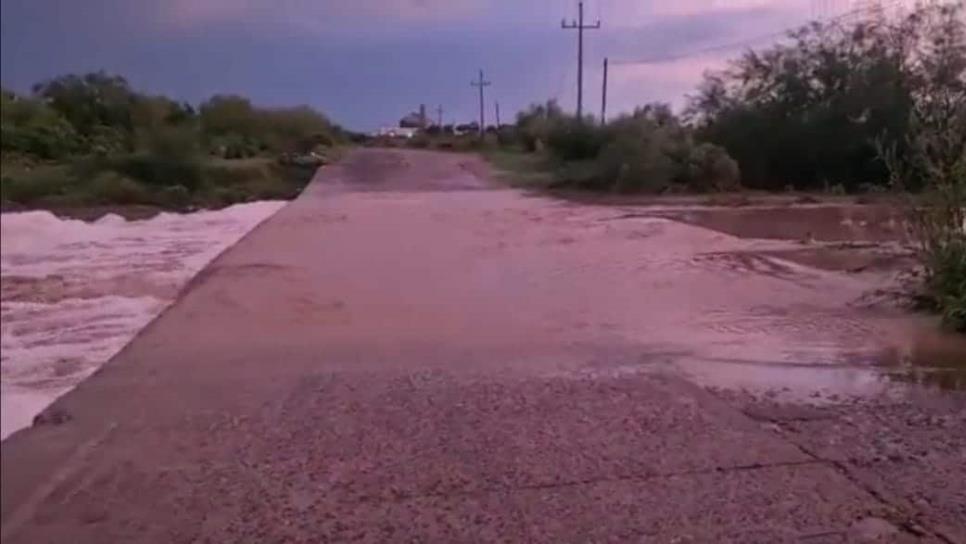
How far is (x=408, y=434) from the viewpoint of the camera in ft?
22.1

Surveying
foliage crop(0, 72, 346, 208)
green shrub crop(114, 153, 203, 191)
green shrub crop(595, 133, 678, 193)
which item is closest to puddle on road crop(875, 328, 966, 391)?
foliage crop(0, 72, 346, 208)

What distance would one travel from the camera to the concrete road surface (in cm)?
504

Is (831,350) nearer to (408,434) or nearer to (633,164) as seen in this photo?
(408,434)

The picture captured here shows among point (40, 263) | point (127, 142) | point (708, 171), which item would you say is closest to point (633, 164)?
point (708, 171)

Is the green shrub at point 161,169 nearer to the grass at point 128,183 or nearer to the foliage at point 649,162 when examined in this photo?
the grass at point 128,183

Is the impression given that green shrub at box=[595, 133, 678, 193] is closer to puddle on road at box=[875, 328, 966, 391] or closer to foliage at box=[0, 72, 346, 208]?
puddle on road at box=[875, 328, 966, 391]

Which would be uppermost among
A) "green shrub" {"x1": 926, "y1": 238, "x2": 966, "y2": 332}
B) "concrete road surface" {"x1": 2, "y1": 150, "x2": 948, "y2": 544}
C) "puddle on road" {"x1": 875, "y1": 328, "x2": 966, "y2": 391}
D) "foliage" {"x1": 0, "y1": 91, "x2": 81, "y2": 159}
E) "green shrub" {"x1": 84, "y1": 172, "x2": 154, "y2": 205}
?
"foliage" {"x1": 0, "y1": 91, "x2": 81, "y2": 159}

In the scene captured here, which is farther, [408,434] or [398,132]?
[408,434]

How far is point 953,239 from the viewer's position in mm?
11211

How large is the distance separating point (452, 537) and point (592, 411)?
2651mm

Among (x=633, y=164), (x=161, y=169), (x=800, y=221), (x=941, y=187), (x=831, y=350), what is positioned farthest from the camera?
(x=633, y=164)

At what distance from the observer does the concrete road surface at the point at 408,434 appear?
5035 mm

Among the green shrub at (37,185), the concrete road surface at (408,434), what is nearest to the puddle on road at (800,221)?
the concrete road surface at (408,434)

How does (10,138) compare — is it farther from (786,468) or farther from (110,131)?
(786,468)
